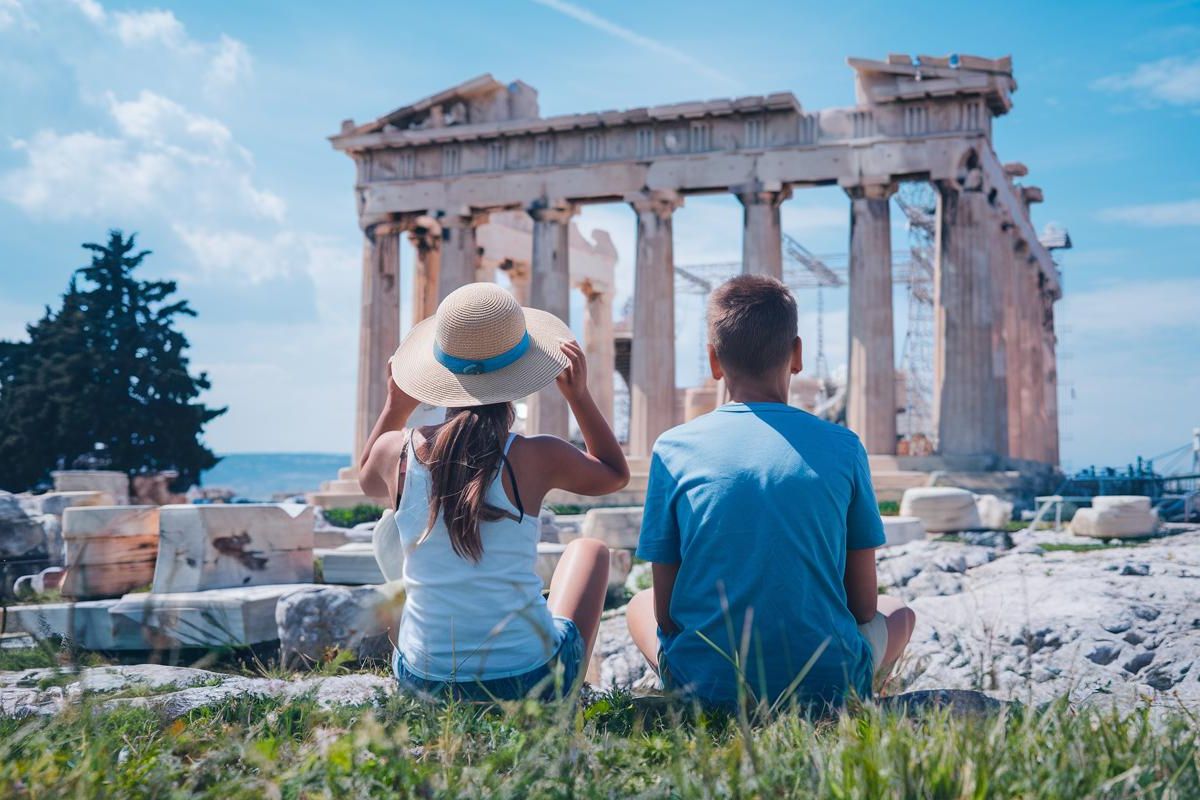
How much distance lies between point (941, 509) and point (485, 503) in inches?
510

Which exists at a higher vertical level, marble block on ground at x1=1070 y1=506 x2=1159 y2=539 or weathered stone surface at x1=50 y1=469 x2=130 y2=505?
weathered stone surface at x1=50 y1=469 x2=130 y2=505

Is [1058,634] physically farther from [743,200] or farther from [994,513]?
[743,200]

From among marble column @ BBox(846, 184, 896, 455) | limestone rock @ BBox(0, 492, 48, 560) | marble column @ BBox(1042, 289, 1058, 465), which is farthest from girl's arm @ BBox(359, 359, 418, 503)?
marble column @ BBox(1042, 289, 1058, 465)

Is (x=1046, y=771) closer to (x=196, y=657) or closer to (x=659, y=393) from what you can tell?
(x=196, y=657)

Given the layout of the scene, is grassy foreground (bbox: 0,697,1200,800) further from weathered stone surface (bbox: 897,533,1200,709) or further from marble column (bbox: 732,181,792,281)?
marble column (bbox: 732,181,792,281)

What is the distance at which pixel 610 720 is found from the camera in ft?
13.0

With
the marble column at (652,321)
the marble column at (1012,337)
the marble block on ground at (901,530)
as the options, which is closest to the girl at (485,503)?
the marble block on ground at (901,530)

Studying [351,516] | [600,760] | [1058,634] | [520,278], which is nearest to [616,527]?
[1058,634]

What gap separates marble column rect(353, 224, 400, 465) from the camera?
3073 cm

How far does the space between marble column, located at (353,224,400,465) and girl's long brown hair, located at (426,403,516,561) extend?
26702mm

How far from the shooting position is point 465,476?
4.29 m

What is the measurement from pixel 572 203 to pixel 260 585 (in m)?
20.9

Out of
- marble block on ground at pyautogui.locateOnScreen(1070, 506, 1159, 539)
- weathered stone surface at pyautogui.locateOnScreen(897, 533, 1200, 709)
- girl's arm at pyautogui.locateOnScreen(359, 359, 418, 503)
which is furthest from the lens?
marble block on ground at pyautogui.locateOnScreen(1070, 506, 1159, 539)

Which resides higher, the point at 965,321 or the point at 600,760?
the point at 965,321
